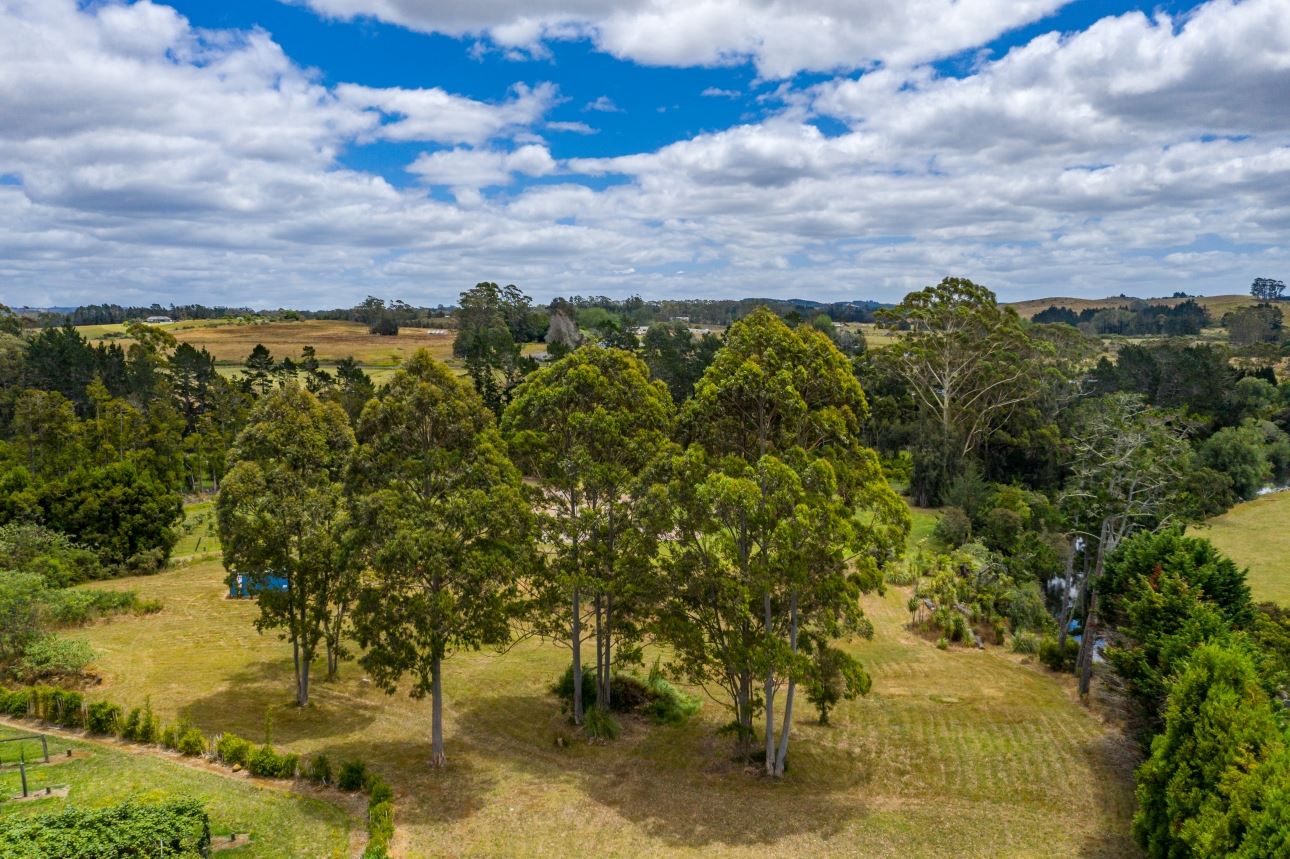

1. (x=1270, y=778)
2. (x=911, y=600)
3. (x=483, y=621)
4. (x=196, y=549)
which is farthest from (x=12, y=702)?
(x=911, y=600)

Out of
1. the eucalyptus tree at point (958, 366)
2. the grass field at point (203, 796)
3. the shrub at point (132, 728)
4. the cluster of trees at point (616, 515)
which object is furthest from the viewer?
the eucalyptus tree at point (958, 366)

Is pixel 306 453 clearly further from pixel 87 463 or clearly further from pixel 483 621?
pixel 87 463

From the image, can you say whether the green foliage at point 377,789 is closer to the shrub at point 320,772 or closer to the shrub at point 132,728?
the shrub at point 320,772

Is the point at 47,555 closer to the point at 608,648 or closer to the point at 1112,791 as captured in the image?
the point at 608,648

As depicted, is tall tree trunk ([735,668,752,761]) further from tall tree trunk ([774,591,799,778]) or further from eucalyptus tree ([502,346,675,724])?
eucalyptus tree ([502,346,675,724])

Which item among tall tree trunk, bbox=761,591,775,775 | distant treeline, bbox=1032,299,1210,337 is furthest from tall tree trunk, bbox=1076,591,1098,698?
distant treeline, bbox=1032,299,1210,337

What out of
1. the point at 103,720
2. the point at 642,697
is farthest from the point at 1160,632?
the point at 103,720

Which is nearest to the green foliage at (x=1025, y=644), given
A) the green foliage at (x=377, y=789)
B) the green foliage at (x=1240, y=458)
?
the green foliage at (x=377, y=789)
